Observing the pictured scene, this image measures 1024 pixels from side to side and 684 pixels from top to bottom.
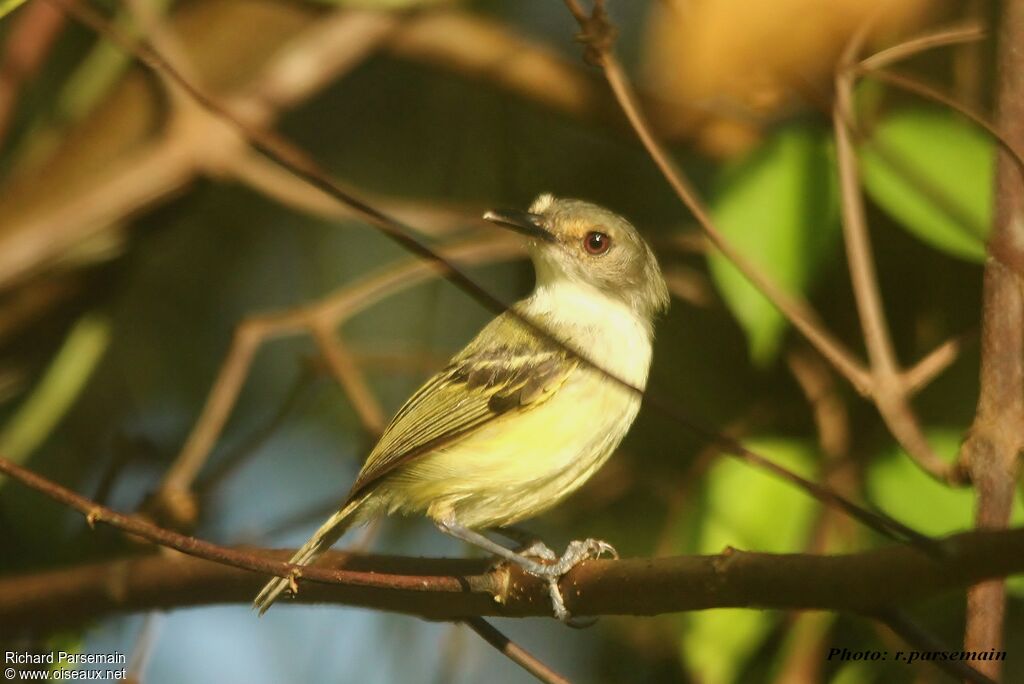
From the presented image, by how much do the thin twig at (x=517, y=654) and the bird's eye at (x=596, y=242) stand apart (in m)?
1.36

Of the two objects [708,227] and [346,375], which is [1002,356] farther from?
[346,375]

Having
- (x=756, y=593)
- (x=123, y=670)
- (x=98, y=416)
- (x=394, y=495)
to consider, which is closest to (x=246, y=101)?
(x=98, y=416)

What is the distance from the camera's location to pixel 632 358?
9.04 feet

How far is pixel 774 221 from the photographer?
245cm

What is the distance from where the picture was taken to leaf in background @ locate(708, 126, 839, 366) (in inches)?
92.8

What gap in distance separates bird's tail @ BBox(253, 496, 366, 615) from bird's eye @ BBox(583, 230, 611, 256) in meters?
0.94

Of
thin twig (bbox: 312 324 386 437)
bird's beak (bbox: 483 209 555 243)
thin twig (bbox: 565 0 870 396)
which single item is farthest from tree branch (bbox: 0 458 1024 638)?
bird's beak (bbox: 483 209 555 243)

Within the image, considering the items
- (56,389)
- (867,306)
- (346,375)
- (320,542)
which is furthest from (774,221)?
(56,389)

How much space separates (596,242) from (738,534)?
964mm

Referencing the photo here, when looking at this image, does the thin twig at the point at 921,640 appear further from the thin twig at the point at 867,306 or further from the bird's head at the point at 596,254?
the bird's head at the point at 596,254

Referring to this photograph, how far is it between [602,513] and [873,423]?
869mm

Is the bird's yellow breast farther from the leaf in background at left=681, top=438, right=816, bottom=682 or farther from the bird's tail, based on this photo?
the leaf in background at left=681, top=438, right=816, bottom=682

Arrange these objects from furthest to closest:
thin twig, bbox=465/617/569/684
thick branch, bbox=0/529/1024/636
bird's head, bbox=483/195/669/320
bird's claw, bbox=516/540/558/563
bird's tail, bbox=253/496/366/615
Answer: bird's head, bbox=483/195/669/320, bird's claw, bbox=516/540/558/563, bird's tail, bbox=253/496/366/615, thin twig, bbox=465/617/569/684, thick branch, bbox=0/529/1024/636

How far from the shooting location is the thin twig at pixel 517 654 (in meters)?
1.71
